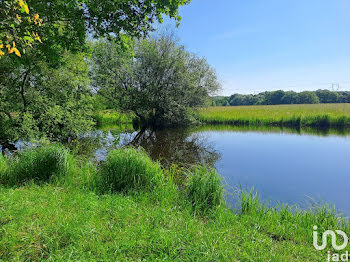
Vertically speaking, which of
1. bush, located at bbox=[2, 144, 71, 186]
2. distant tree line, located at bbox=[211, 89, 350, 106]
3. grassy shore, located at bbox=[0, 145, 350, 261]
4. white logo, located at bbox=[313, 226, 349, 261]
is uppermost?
distant tree line, located at bbox=[211, 89, 350, 106]

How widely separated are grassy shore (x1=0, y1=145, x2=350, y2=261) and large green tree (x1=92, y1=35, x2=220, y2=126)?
14.5 metres

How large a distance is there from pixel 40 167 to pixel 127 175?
91.3 inches

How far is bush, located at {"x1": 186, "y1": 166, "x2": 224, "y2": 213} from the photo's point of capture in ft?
13.6

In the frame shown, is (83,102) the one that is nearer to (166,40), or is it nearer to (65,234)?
(166,40)

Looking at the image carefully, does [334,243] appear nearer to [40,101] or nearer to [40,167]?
[40,167]

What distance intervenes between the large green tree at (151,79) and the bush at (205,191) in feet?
50.7

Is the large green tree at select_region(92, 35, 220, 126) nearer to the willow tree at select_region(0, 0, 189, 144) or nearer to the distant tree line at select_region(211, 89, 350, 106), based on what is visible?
the willow tree at select_region(0, 0, 189, 144)

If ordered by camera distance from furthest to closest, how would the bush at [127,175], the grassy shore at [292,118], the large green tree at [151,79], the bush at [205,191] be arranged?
the grassy shore at [292,118] < the large green tree at [151,79] < the bush at [127,175] < the bush at [205,191]

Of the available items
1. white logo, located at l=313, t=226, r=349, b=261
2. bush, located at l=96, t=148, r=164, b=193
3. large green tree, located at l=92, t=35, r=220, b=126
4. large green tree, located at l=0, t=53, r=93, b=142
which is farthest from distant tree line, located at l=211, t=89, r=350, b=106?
white logo, located at l=313, t=226, r=349, b=261

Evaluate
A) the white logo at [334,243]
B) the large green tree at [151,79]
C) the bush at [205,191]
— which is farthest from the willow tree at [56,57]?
the large green tree at [151,79]

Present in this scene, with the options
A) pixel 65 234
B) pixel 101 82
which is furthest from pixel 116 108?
pixel 65 234

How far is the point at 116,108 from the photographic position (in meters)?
20.1

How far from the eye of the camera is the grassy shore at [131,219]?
2639 millimetres

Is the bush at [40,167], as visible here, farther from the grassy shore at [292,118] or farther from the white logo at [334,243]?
the grassy shore at [292,118]
